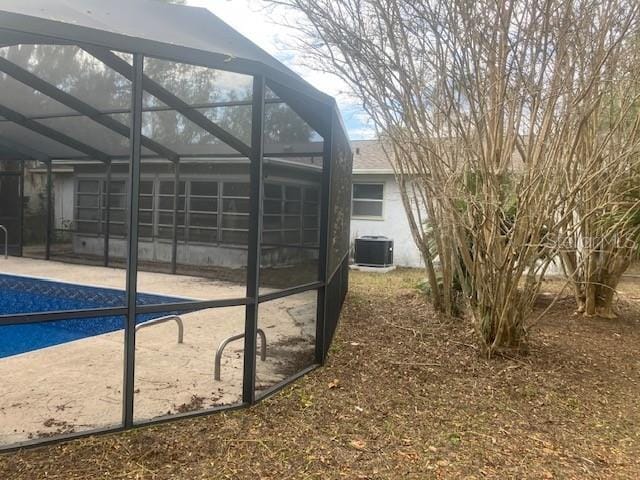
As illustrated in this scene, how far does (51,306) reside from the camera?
8344mm

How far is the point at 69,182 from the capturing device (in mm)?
11258

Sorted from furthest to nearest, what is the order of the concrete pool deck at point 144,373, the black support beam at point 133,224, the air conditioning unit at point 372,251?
1. the air conditioning unit at point 372,251
2. the concrete pool deck at point 144,373
3. the black support beam at point 133,224

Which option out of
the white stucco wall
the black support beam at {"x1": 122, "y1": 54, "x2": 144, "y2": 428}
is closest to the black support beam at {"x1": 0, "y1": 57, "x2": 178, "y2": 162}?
the black support beam at {"x1": 122, "y1": 54, "x2": 144, "y2": 428}

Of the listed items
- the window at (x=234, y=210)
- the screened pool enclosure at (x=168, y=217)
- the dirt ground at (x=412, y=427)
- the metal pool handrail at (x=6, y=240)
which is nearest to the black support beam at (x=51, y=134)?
the screened pool enclosure at (x=168, y=217)

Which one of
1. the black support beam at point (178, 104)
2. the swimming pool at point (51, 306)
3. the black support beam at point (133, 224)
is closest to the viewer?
the black support beam at point (133, 224)

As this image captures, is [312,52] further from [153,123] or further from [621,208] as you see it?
[621,208]

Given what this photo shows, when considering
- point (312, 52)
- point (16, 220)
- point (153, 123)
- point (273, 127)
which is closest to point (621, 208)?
point (312, 52)

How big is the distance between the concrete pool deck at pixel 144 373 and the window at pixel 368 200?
8244 millimetres

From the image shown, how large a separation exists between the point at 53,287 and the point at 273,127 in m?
7.12

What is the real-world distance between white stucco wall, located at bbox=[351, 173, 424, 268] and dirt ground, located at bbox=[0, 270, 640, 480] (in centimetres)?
807

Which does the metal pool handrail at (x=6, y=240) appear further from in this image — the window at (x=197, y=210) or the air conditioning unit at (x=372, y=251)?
the air conditioning unit at (x=372, y=251)

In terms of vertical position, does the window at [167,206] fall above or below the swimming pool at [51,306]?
above

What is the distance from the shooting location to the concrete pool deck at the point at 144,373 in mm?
3398

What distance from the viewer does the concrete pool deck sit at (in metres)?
3.40
